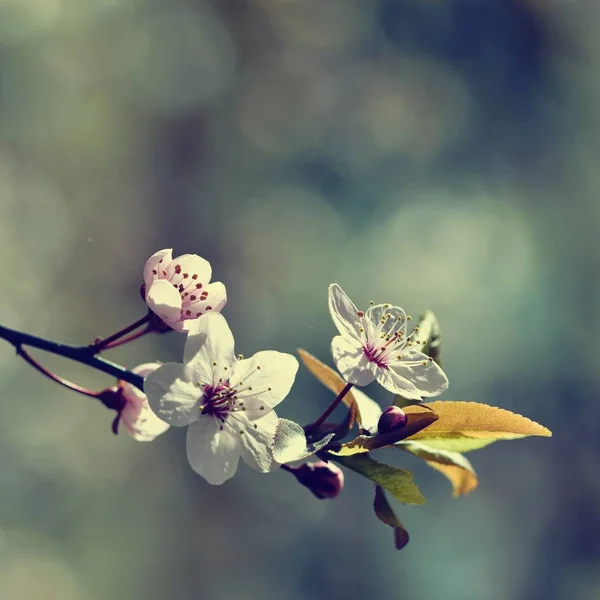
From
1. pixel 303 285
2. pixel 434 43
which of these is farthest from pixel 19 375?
pixel 434 43

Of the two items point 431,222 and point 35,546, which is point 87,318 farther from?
point 431,222

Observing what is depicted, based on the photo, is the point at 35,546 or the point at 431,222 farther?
the point at 431,222

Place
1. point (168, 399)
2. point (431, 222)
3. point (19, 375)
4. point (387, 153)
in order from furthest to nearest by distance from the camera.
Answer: point (387, 153) < point (431, 222) < point (19, 375) < point (168, 399)

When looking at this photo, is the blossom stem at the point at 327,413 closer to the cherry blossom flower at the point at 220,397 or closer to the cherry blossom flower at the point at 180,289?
the cherry blossom flower at the point at 220,397

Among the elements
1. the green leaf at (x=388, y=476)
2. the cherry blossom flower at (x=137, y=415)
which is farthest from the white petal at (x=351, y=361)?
the cherry blossom flower at (x=137, y=415)

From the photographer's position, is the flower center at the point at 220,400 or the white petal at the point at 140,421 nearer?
the flower center at the point at 220,400

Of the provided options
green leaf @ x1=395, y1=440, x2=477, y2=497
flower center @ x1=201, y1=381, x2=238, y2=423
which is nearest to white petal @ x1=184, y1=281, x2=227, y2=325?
flower center @ x1=201, y1=381, x2=238, y2=423

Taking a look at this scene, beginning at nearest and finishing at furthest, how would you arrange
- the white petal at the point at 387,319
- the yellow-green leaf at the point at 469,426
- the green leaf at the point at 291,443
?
the green leaf at the point at 291,443
the yellow-green leaf at the point at 469,426
the white petal at the point at 387,319
